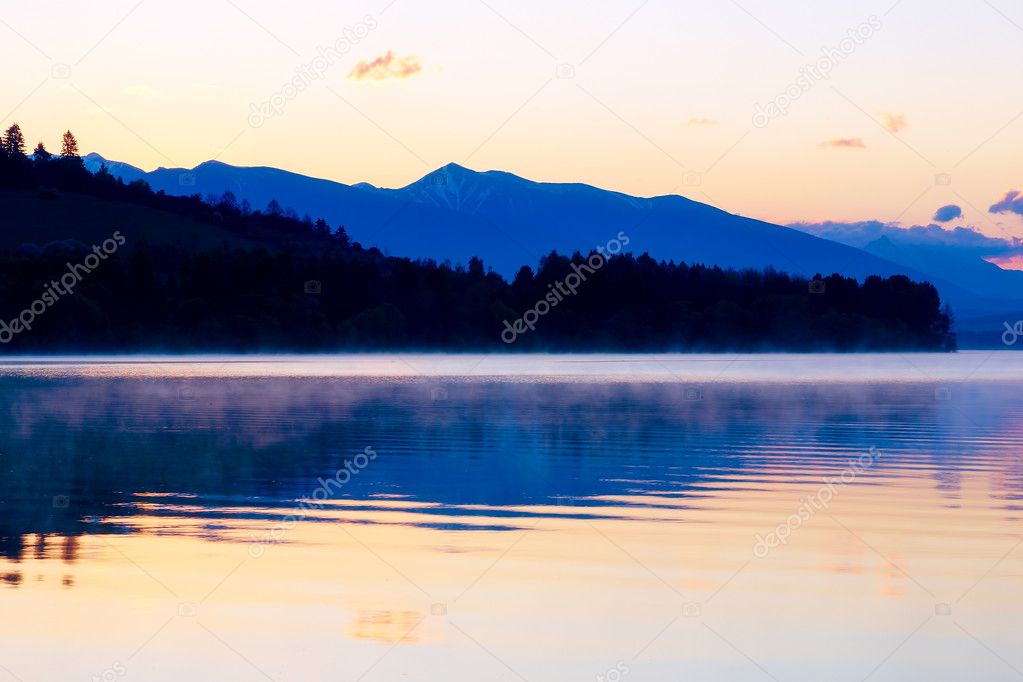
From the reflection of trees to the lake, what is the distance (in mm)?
157

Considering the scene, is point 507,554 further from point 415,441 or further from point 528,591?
Result: point 415,441

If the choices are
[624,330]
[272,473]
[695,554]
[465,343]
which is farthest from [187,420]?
[624,330]

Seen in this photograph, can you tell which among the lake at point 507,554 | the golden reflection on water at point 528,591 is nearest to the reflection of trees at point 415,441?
the lake at point 507,554

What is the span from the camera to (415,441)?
1332 inches

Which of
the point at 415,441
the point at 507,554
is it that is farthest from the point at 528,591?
the point at 415,441

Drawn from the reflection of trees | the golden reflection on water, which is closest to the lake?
the golden reflection on water

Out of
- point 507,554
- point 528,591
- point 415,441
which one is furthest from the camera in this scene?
point 415,441

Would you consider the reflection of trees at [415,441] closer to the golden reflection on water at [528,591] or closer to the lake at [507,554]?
the lake at [507,554]

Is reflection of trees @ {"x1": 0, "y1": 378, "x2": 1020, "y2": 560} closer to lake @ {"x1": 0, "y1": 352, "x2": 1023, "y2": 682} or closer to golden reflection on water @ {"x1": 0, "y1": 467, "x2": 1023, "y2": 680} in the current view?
lake @ {"x1": 0, "y1": 352, "x2": 1023, "y2": 682}

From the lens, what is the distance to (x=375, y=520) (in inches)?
799

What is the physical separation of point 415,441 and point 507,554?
16.6m

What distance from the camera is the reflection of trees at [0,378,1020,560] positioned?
23703mm

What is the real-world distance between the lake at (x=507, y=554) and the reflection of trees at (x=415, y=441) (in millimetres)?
157

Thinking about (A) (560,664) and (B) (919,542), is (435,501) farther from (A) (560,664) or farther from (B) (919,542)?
(A) (560,664)
